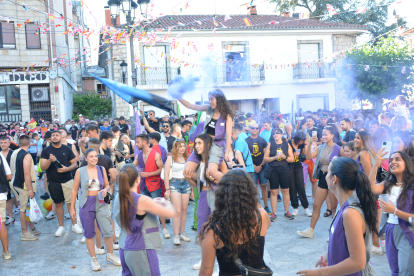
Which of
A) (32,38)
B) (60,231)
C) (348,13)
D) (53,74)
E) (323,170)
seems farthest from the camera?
(348,13)

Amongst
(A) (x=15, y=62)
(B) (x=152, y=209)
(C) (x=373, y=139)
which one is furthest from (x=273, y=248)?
(A) (x=15, y=62)

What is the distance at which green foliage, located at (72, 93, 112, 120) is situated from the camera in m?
31.0

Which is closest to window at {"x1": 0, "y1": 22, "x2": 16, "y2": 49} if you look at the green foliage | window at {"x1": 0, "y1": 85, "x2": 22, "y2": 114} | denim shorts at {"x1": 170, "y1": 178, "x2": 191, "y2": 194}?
window at {"x1": 0, "y1": 85, "x2": 22, "y2": 114}

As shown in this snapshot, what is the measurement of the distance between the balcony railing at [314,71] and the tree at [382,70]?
2.45 m

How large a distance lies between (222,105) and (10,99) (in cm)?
1960

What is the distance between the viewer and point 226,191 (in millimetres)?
2480

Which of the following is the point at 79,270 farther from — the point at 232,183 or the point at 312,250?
the point at 232,183

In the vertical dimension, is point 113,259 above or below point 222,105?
below

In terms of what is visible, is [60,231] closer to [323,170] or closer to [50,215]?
[50,215]

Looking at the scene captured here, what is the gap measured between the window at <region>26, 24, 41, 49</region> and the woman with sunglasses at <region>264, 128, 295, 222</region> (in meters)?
17.5

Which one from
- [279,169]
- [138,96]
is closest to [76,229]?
[138,96]

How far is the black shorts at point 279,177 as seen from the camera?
7512 millimetres

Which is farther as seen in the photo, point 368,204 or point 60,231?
point 60,231

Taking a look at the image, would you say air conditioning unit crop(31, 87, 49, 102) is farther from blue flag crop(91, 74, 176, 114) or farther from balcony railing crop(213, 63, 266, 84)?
blue flag crop(91, 74, 176, 114)
